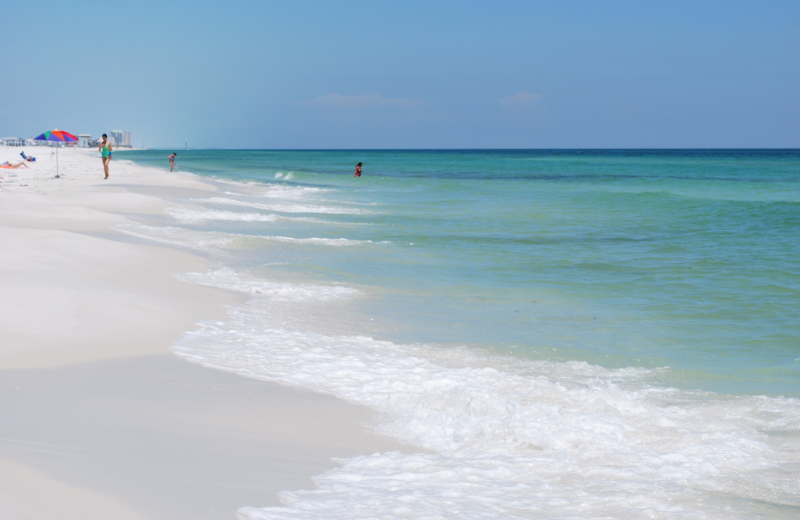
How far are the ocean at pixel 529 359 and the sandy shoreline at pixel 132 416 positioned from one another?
252mm

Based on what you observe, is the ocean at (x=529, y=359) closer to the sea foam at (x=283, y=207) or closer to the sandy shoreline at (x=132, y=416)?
A: the sandy shoreline at (x=132, y=416)

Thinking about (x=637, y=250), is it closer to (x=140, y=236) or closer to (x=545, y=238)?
(x=545, y=238)

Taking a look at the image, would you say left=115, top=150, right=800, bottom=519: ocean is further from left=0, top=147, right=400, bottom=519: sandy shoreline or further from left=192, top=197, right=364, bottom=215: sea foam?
left=192, top=197, right=364, bottom=215: sea foam

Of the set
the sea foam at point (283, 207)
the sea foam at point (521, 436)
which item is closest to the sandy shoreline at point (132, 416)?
the sea foam at point (521, 436)

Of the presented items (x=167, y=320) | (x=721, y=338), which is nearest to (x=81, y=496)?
(x=167, y=320)

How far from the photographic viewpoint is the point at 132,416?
4020 mm

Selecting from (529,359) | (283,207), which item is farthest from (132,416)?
(283,207)

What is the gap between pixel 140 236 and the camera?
12039 millimetres

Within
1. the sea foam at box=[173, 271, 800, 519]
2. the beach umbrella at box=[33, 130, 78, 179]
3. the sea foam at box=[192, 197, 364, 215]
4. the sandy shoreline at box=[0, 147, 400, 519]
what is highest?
the beach umbrella at box=[33, 130, 78, 179]

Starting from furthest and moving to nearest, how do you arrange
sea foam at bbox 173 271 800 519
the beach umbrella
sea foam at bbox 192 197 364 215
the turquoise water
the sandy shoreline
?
the beach umbrella < sea foam at bbox 192 197 364 215 < the turquoise water < sea foam at bbox 173 271 800 519 < the sandy shoreline

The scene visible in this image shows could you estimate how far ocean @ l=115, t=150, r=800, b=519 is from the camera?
3.61 m

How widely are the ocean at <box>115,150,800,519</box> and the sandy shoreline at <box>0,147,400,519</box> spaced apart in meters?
0.25

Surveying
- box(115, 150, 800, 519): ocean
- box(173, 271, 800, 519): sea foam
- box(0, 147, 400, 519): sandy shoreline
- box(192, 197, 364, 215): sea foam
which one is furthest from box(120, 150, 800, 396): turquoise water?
box(0, 147, 400, 519): sandy shoreline

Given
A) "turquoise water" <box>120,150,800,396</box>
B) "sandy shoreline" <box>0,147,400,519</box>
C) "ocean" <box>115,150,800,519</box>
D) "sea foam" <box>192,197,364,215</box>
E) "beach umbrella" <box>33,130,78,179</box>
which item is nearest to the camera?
"sandy shoreline" <box>0,147,400,519</box>
